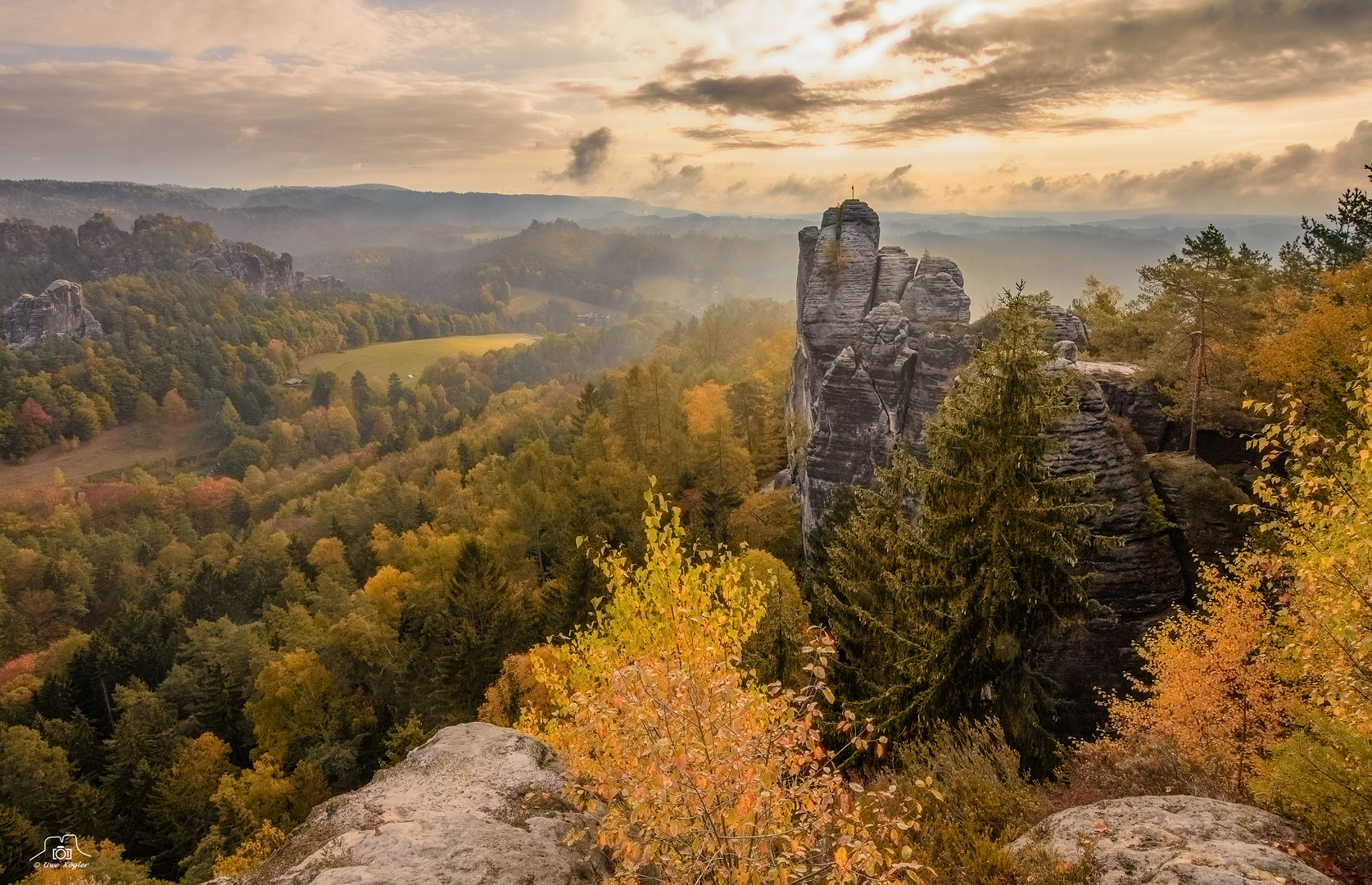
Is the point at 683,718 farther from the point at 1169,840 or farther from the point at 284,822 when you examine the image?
the point at 284,822

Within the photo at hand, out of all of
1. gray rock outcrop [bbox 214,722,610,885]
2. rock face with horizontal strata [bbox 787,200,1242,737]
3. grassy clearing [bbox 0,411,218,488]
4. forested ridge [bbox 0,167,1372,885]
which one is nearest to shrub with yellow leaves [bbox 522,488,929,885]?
forested ridge [bbox 0,167,1372,885]

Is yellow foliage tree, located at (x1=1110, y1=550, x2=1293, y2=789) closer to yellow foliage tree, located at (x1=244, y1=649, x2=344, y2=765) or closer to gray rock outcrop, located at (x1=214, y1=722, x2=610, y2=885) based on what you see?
gray rock outcrop, located at (x1=214, y1=722, x2=610, y2=885)

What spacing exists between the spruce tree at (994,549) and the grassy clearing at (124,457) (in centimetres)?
15956

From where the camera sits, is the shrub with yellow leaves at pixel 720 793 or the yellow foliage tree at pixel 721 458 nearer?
the shrub with yellow leaves at pixel 720 793

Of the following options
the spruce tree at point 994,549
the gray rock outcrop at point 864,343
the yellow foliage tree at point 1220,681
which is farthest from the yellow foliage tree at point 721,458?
the spruce tree at point 994,549

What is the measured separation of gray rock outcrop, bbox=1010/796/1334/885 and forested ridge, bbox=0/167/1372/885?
2.01 feet

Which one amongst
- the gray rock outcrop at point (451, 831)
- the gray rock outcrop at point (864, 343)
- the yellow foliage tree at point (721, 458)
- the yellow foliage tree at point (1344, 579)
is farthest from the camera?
the yellow foliage tree at point (721, 458)

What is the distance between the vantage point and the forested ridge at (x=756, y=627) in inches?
356

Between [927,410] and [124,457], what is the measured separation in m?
179

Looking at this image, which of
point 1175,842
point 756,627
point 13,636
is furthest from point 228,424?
point 1175,842

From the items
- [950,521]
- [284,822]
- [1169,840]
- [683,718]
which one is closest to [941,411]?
[950,521]

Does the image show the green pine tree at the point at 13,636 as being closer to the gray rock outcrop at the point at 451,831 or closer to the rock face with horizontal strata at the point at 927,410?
the rock face with horizontal strata at the point at 927,410

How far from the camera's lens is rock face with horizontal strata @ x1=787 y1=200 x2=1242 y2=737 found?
23281 mm

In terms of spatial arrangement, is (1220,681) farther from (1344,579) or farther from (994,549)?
(1344,579)
